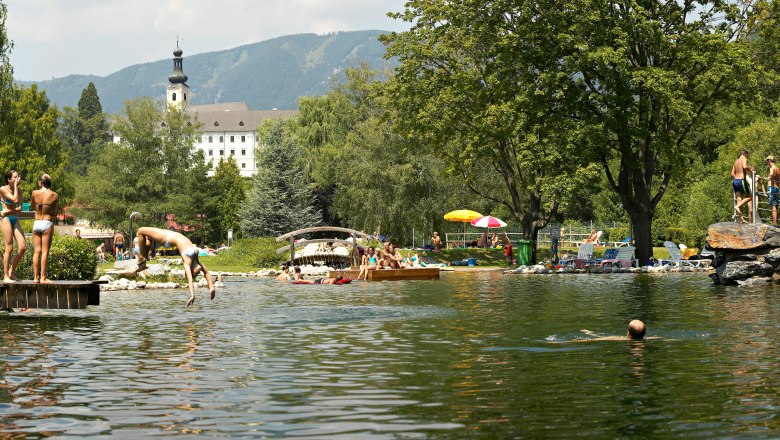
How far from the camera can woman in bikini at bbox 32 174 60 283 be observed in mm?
21625

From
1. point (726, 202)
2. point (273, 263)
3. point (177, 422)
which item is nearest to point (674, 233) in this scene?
point (726, 202)

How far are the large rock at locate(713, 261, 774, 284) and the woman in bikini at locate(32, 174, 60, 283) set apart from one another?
A: 74.6 feet

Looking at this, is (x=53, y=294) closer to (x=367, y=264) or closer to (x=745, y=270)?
(x=745, y=270)

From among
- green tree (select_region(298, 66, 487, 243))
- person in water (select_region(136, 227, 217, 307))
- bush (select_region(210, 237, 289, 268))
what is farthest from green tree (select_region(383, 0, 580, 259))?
person in water (select_region(136, 227, 217, 307))

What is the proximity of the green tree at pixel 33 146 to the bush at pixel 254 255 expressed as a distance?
33876 millimetres

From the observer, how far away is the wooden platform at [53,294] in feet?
72.6

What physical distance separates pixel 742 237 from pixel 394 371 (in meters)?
23.6

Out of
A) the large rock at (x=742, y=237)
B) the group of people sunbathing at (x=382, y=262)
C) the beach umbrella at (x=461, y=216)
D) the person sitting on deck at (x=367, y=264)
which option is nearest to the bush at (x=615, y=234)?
the beach umbrella at (x=461, y=216)

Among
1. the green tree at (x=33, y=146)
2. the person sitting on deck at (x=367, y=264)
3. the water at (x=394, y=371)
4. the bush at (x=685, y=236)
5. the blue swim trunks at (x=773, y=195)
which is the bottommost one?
the water at (x=394, y=371)

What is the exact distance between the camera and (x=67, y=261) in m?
30.1

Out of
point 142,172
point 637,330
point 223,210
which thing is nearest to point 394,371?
point 637,330

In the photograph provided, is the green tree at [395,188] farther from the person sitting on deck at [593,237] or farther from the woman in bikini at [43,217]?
the woman in bikini at [43,217]

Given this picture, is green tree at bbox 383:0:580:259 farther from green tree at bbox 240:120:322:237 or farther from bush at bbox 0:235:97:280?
bush at bbox 0:235:97:280

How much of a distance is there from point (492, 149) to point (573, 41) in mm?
9270
